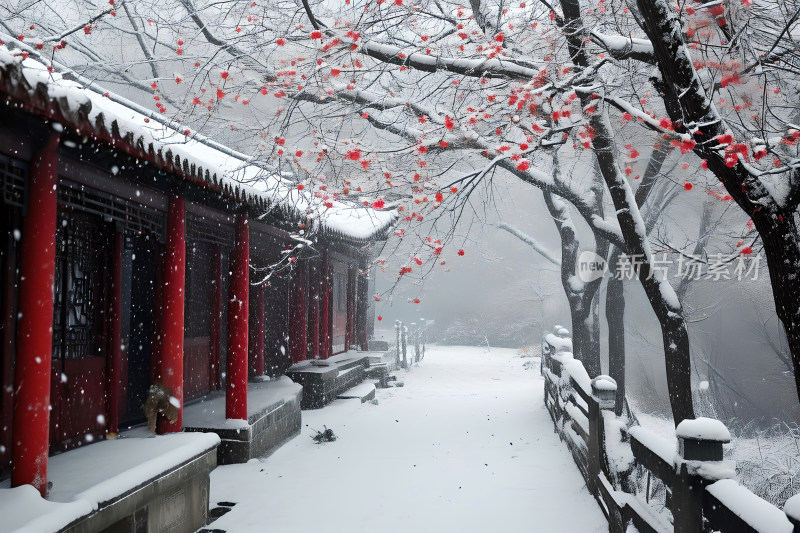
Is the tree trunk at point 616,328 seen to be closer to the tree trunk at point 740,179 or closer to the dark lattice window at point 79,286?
the tree trunk at point 740,179

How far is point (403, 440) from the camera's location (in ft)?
30.1

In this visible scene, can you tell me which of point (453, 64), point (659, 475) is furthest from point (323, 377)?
point (659, 475)

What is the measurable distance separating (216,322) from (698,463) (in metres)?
7.95

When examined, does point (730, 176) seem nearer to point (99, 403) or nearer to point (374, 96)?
point (374, 96)

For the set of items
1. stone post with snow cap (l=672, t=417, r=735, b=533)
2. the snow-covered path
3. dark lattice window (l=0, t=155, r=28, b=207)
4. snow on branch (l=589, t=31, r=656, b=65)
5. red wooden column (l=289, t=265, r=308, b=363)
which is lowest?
the snow-covered path

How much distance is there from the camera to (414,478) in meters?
7.09

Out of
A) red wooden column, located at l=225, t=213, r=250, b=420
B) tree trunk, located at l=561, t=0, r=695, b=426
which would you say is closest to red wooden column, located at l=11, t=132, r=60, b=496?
red wooden column, located at l=225, t=213, r=250, b=420

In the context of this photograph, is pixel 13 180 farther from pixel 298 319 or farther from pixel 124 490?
pixel 298 319

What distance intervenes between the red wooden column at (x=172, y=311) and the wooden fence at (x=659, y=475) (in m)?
4.15

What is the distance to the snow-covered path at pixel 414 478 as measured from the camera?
221 inches

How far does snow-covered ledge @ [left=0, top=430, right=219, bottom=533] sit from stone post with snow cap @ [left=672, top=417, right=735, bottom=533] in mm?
3517

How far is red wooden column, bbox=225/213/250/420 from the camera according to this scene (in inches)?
283

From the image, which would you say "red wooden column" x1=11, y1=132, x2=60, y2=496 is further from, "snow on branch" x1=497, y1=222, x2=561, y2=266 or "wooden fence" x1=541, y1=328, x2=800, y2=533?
"snow on branch" x1=497, y1=222, x2=561, y2=266

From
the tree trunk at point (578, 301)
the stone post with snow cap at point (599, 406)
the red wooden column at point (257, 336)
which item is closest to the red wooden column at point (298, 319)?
the red wooden column at point (257, 336)
